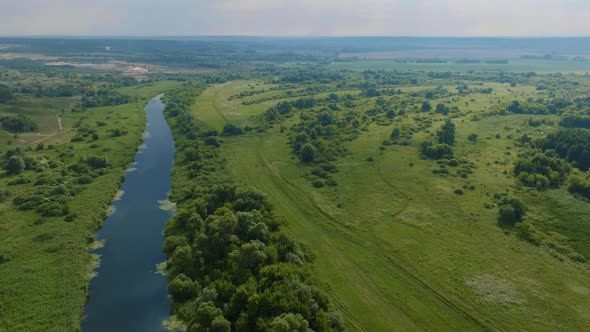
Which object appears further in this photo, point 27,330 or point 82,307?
point 82,307

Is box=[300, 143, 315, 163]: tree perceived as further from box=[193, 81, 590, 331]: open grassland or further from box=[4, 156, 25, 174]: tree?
box=[4, 156, 25, 174]: tree

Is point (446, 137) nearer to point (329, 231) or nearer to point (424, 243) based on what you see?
point (424, 243)

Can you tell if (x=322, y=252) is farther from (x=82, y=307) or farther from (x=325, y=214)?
(x=82, y=307)

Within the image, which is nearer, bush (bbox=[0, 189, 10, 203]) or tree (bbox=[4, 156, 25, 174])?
bush (bbox=[0, 189, 10, 203])

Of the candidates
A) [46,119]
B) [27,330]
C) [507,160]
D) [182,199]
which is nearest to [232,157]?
[182,199]

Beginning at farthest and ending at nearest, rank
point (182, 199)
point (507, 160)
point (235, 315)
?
1. point (507, 160)
2. point (182, 199)
3. point (235, 315)

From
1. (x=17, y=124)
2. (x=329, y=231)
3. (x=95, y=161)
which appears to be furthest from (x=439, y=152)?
(x=17, y=124)

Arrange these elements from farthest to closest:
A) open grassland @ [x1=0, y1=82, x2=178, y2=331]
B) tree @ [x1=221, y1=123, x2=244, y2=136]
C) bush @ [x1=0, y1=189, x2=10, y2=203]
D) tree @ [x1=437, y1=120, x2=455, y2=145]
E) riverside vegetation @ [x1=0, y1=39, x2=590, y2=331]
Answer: tree @ [x1=221, y1=123, x2=244, y2=136] → tree @ [x1=437, y1=120, x2=455, y2=145] → bush @ [x1=0, y1=189, x2=10, y2=203] → open grassland @ [x1=0, y1=82, x2=178, y2=331] → riverside vegetation @ [x1=0, y1=39, x2=590, y2=331]

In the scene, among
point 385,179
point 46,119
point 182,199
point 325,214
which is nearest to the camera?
point 325,214

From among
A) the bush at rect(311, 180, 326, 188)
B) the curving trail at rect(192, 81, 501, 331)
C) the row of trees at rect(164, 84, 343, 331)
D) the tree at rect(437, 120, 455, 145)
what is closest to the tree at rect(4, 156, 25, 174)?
the row of trees at rect(164, 84, 343, 331)
